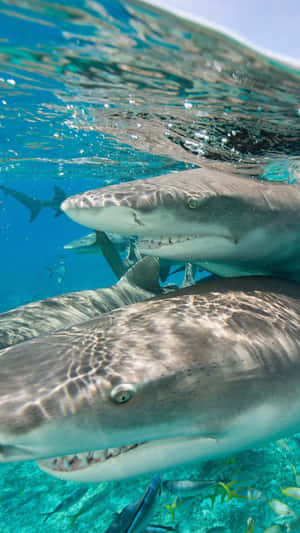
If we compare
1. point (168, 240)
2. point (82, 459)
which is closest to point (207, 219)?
point (168, 240)

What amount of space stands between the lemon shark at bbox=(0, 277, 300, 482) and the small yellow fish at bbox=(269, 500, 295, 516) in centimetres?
155

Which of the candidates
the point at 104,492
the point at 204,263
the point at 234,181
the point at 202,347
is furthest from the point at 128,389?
the point at 104,492

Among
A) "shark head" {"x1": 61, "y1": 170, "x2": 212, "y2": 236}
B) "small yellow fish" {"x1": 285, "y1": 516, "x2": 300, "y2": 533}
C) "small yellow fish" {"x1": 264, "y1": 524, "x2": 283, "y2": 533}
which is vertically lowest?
"small yellow fish" {"x1": 285, "y1": 516, "x2": 300, "y2": 533}

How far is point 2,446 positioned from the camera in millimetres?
1526

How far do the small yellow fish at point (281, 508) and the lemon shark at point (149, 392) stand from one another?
5.09ft

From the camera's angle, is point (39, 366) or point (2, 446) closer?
point (2, 446)

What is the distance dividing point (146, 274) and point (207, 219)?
1.72 meters

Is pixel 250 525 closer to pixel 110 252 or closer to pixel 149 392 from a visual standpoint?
pixel 149 392

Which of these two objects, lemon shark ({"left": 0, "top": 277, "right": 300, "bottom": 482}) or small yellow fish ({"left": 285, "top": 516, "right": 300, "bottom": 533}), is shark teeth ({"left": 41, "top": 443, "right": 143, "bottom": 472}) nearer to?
lemon shark ({"left": 0, "top": 277, "right": 300, "bottom": 482})

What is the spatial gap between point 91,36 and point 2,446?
5.32 meters

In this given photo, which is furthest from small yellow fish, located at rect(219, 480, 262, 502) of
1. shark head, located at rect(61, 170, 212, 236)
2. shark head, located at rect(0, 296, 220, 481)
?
shark head, located at rect(61, 170, 212, 236)

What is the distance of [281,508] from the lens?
3.34 meters

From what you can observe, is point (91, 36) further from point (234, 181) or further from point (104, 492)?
point (104, 492)

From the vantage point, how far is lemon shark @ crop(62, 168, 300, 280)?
2756 mm
